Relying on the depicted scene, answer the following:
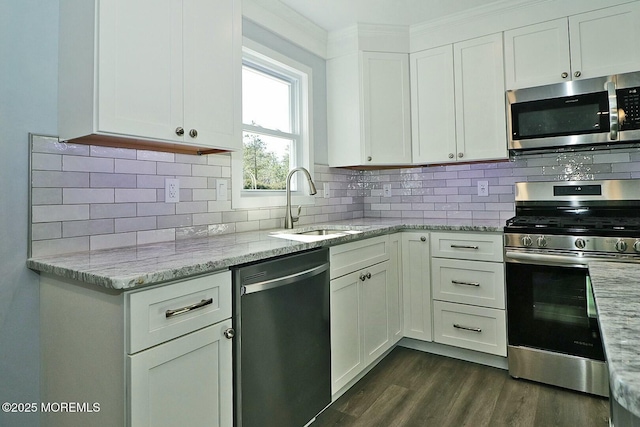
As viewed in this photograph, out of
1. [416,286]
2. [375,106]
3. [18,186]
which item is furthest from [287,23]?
[416,286]

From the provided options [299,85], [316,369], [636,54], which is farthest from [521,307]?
[299,85]

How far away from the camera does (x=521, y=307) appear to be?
7.36 ft

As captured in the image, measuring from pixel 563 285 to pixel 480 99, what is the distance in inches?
53.5

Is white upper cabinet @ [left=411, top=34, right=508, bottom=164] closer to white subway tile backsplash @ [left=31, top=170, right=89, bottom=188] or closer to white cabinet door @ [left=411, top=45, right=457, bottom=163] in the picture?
white cabinet door @ [left=411, top=45, right=457, bottom=163]

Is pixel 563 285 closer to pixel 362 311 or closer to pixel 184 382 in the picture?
pixel 362 311

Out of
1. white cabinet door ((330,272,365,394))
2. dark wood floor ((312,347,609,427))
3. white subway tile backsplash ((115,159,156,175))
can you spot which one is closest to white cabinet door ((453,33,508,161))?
white cabinet door ((330,272,365,394))

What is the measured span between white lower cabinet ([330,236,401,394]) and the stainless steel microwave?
1.15m

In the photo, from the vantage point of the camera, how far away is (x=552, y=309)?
7.06 ft

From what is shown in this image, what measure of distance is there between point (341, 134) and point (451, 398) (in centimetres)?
199

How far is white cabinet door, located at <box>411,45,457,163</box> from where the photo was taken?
2801 millimetres

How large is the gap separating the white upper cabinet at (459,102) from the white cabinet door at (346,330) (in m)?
1.32

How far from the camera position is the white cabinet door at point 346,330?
77.3 inches

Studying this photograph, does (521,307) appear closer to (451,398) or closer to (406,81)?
(451,398)

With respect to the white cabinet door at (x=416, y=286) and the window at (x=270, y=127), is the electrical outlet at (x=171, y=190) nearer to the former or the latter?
the window at (x=270, y=127)
